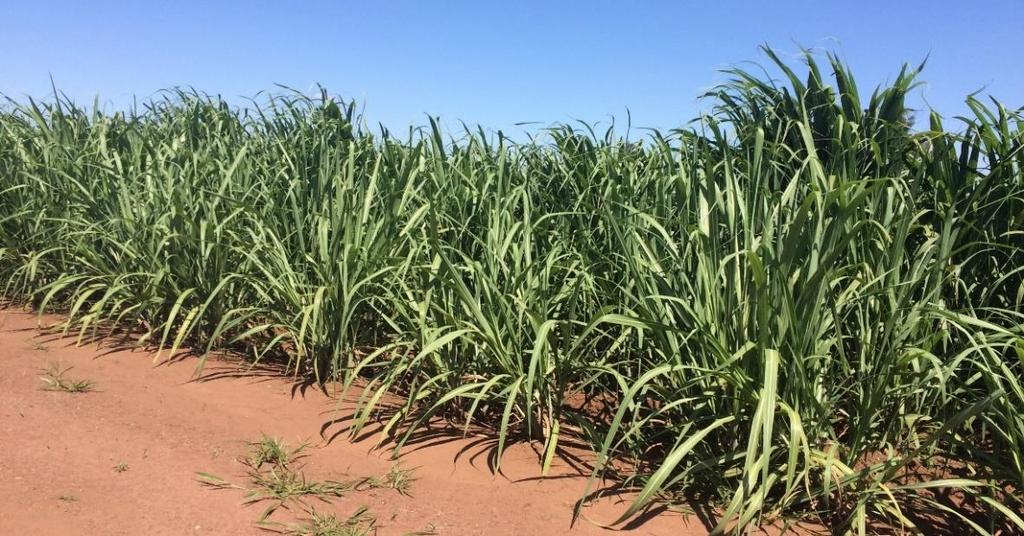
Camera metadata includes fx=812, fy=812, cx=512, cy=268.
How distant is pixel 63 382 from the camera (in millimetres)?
3197

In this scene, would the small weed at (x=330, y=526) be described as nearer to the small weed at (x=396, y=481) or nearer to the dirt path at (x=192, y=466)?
the dirt path at (x=192, y=466)

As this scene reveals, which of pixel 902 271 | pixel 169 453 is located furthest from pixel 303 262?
pixel 902 271

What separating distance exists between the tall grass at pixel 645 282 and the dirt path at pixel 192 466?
19cm

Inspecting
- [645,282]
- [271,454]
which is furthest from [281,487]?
[645,282]

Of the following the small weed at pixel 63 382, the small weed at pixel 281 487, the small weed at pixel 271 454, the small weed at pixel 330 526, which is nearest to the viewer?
the small weed at pixel 330 526

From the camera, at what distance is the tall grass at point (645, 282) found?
2.33 metres

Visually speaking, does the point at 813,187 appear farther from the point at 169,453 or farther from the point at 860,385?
the point at 169,453

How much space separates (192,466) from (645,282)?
61.1 inches

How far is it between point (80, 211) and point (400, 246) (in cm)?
208

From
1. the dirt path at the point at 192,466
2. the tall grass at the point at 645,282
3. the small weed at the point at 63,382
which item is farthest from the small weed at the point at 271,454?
the small weed at the point at 63,382

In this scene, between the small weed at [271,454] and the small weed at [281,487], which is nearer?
the small weed at [281,487]

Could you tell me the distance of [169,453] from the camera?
263 cm

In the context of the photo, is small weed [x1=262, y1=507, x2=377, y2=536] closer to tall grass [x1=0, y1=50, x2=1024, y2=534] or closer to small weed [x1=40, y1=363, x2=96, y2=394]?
tall grass [x1=0, y1=50, x2=1024, y2=534]

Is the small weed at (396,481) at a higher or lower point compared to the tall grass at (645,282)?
lower
